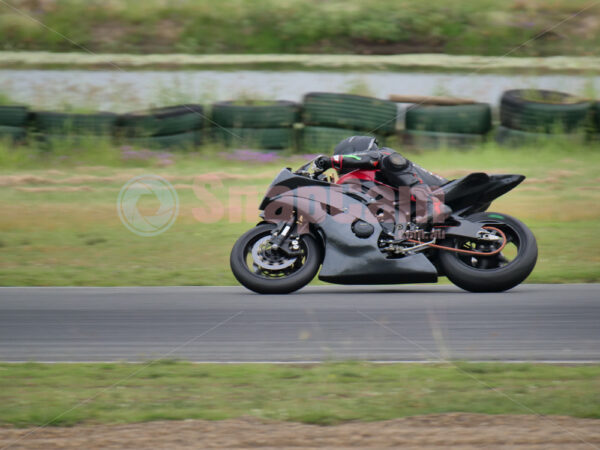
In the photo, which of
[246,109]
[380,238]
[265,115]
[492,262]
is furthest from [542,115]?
[380,238]

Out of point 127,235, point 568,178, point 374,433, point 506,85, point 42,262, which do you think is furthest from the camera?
point 506,85

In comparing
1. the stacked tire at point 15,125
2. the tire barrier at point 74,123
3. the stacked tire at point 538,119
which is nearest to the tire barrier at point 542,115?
the stacked tire at point 538,119

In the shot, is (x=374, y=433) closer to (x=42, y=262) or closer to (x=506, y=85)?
(x=42, y=262)

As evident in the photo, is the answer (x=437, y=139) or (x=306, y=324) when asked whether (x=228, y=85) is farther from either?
(x=306, y=324)

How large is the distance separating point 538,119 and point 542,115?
0.32 ft

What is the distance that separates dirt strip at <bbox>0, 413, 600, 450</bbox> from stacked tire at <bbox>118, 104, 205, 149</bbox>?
468 inches

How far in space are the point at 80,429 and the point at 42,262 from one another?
613 cm

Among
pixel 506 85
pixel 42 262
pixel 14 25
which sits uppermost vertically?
pixel 14 25

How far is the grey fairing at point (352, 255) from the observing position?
7.46 metres

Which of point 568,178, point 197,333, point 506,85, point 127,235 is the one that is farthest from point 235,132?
point 197,333

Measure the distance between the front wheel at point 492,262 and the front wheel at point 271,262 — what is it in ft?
3.71

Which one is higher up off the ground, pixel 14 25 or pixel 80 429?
pixel 14 25

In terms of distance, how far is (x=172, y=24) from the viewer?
2548 cm

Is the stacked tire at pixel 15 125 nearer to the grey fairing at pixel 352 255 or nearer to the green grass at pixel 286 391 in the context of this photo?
the grey fairing at pixel 352 255
